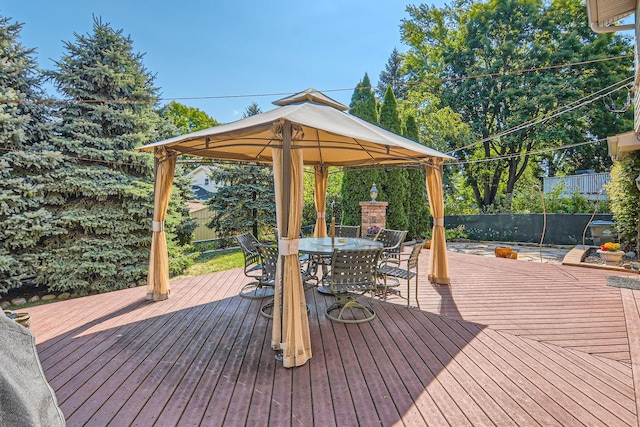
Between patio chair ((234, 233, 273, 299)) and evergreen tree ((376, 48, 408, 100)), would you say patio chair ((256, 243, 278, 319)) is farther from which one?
evergreen tree ((376, 48, 408, 100))

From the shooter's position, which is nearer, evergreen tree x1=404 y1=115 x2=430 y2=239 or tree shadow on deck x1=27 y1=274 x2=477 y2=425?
tree shadow on deck x1=27 y1=274 x2=477 y2=425

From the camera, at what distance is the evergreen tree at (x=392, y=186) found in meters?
10.3

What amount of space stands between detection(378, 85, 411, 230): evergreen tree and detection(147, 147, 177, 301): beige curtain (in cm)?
695

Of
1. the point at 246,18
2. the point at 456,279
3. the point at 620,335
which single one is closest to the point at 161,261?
the point at 456,279

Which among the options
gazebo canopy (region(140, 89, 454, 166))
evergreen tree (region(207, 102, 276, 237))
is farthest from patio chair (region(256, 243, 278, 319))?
evergreen tree (region(207, 102, 276, 237))

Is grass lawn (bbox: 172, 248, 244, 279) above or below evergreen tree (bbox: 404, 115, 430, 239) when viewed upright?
below

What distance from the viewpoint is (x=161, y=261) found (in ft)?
15.1

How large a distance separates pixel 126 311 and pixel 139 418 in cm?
244

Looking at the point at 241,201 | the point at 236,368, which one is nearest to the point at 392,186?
the point at 241,201

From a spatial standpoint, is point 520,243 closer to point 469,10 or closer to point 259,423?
point 259,423

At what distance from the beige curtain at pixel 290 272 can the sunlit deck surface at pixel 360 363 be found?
23cm

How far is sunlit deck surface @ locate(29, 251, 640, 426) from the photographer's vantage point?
215 centimetres

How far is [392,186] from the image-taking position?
408 inches

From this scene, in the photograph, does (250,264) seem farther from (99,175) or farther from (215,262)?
(215,262)
